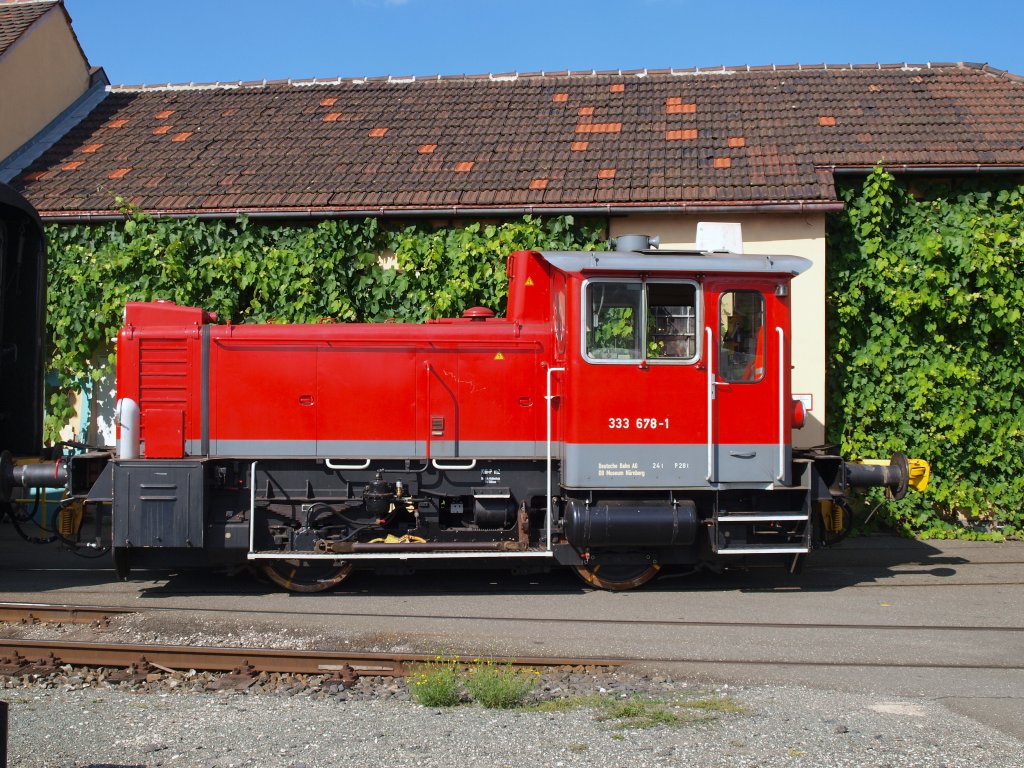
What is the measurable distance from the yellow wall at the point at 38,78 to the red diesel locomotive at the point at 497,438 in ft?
25.7

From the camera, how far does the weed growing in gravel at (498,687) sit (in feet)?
17.7

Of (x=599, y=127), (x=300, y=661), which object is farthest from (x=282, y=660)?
(x=599, y=127)

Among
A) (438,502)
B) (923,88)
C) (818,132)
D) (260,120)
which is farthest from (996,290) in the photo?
(260,120)

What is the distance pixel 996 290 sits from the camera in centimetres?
1126

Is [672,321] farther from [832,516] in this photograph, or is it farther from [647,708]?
[647,708]

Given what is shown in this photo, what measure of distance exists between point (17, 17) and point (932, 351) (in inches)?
588

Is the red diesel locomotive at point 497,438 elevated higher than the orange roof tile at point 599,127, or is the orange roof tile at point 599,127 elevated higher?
the orange roof tile at point 599,127

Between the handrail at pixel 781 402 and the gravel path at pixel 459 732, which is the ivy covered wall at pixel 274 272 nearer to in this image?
the handrail at pixel 781 402

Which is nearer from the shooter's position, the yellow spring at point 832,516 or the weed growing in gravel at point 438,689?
the weed growing in gravel at point 438,689

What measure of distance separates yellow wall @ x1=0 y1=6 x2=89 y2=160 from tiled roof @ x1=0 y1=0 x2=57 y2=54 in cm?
9

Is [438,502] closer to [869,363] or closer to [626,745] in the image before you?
[626,745]

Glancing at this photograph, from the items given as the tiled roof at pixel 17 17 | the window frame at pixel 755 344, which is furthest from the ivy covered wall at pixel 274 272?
the tiled roof at pixel 17 17

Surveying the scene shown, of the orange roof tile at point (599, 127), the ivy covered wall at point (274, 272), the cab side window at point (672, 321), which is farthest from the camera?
the orange roof tile at point (599, 127)

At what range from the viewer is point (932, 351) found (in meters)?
11.5
